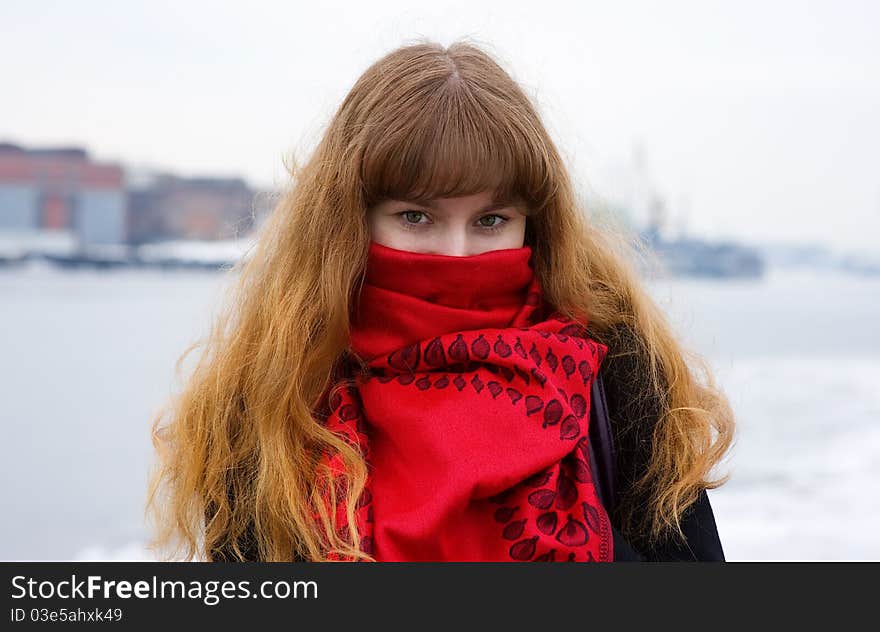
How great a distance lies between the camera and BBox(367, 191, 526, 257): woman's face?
1361 mm

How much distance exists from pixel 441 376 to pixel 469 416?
9 cm

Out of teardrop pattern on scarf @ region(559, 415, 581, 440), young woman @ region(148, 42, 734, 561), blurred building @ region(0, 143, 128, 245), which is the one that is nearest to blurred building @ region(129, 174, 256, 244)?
blurred building @ region(0, 143, 128, 245)

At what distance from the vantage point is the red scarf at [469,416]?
1.31 m

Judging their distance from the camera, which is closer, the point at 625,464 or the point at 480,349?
the point at 480,349

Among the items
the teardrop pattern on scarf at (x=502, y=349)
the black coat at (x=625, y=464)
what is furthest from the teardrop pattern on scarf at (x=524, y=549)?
the teardrop pattern on scarf at (x=502, y=349)

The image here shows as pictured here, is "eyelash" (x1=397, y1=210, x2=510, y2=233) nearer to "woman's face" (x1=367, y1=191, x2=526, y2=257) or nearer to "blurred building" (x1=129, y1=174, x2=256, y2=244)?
"woman's face" (x1=367, y1=191, x2=526, y2=257)

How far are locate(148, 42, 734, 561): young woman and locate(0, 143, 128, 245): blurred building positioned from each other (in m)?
2.40

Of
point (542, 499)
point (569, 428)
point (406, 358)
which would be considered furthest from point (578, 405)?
point (406, 358)

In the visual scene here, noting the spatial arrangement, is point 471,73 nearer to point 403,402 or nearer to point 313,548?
point 403,402

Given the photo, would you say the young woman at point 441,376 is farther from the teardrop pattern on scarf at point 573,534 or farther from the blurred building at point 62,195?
the blurred building at point 62,195

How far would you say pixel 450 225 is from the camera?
1.38 meters

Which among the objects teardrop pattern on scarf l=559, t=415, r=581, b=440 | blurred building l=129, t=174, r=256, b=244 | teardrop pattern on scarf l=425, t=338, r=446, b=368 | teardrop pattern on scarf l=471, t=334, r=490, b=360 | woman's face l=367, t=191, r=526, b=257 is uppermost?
woman's face l=367, t=191, r=526, b=257

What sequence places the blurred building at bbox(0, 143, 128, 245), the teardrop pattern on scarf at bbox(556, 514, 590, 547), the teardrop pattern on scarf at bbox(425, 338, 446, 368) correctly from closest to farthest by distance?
the teardrop pattern on scarf at bbox(556, 514, 590, 547)
the teardrop pattern on scarf at bbox(425, 338, 446, 368)
the blurred building at bbox(0, 143, 128, 245)

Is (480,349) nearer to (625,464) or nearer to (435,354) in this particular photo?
(435,354)
